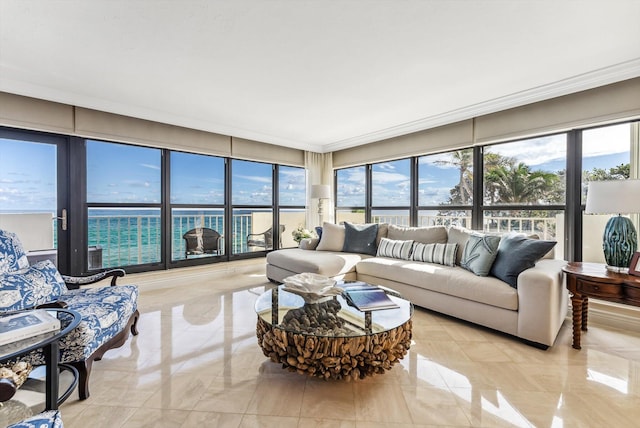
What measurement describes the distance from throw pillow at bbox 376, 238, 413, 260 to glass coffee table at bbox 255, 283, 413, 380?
1.70 metres

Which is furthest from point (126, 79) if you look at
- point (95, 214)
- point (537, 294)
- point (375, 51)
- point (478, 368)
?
point (537, 294)

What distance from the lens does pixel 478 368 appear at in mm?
1947

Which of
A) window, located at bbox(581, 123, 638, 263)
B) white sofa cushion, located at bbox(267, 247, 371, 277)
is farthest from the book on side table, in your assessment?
window, located at bbox(581, 123, 638, 263)

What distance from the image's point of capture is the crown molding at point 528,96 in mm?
2516

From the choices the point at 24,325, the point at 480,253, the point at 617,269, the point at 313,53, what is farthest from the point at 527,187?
the point at 24,325

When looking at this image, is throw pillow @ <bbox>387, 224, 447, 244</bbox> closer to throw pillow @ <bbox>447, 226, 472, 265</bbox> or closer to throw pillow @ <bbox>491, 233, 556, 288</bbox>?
throw pillow @ <bbox>447, 226, 472, 265</bbox>

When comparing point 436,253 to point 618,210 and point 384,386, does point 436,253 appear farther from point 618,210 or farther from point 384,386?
point 384,386

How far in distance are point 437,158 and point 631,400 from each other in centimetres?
326

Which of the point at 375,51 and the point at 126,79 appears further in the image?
the point at 126,79

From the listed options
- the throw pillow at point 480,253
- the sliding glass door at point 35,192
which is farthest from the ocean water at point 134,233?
the throw pillow at point 480,253

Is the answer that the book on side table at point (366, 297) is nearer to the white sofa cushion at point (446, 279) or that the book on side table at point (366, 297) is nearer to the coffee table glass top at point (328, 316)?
the coffee table glass top at point (328, 316)

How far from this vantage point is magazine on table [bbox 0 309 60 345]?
1.25 meters

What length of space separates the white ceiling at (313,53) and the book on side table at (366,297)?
6.19ft

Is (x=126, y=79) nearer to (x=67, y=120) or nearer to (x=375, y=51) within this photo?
(x=67, y=120)
